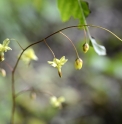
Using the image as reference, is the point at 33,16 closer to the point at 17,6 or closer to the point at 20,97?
the point at 17,6

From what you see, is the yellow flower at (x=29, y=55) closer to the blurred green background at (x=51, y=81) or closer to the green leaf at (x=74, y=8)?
the green leaf at (x=74, y=8)

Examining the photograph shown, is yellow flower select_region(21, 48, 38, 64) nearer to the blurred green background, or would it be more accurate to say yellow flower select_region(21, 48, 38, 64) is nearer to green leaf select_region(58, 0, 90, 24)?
green leaf select_region(58, 0, 90, 24)

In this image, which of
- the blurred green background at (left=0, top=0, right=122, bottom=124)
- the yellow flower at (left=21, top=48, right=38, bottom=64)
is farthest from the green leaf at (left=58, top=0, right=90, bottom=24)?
the blurred green background at (left=0, top=0, right=122, bottom=124)

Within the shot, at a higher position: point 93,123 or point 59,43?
point 59,43

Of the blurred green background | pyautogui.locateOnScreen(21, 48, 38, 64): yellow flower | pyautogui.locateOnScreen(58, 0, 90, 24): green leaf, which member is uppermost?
the blurred green background

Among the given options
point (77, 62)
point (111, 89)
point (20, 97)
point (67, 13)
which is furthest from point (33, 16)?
point (77, 62)

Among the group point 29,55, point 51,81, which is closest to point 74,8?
point 29,55

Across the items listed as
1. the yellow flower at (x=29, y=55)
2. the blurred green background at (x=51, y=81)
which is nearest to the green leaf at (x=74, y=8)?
the yellow flower at (x=29, y=55)

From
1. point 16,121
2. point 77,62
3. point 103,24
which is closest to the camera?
point 77,62
